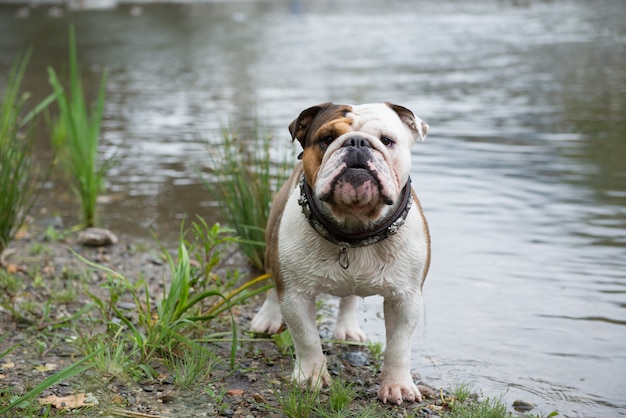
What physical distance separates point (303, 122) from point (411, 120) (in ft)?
1.55

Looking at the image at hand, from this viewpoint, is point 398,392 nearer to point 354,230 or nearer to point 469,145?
point 354,230

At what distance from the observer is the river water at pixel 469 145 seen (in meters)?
4.38

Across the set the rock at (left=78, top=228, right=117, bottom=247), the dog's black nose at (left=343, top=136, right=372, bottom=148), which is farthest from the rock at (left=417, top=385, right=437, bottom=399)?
the rock at (left=78, top=228, right=117, bottom=247)

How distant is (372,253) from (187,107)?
349 inches

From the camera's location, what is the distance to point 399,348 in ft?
11.6

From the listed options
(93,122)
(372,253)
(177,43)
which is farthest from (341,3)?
(372,253)

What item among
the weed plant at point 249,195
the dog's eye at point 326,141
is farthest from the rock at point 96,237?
the dog's eye at point 326,141

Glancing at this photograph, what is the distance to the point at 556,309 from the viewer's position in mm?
4781

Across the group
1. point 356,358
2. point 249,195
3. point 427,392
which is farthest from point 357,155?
point 249,195

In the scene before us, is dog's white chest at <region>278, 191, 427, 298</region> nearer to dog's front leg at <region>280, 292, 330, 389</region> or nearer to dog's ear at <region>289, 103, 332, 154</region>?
dog's front leg at <region>280, 292, 330, 389</region>

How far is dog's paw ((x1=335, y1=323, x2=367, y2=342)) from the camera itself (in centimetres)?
428

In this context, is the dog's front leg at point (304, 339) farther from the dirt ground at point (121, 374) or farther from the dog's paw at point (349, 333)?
the dog's paw at point (349, 333)

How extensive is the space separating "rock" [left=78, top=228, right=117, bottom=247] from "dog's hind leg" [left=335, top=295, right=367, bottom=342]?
2.24 meters

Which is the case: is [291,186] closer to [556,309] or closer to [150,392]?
[150,392]
